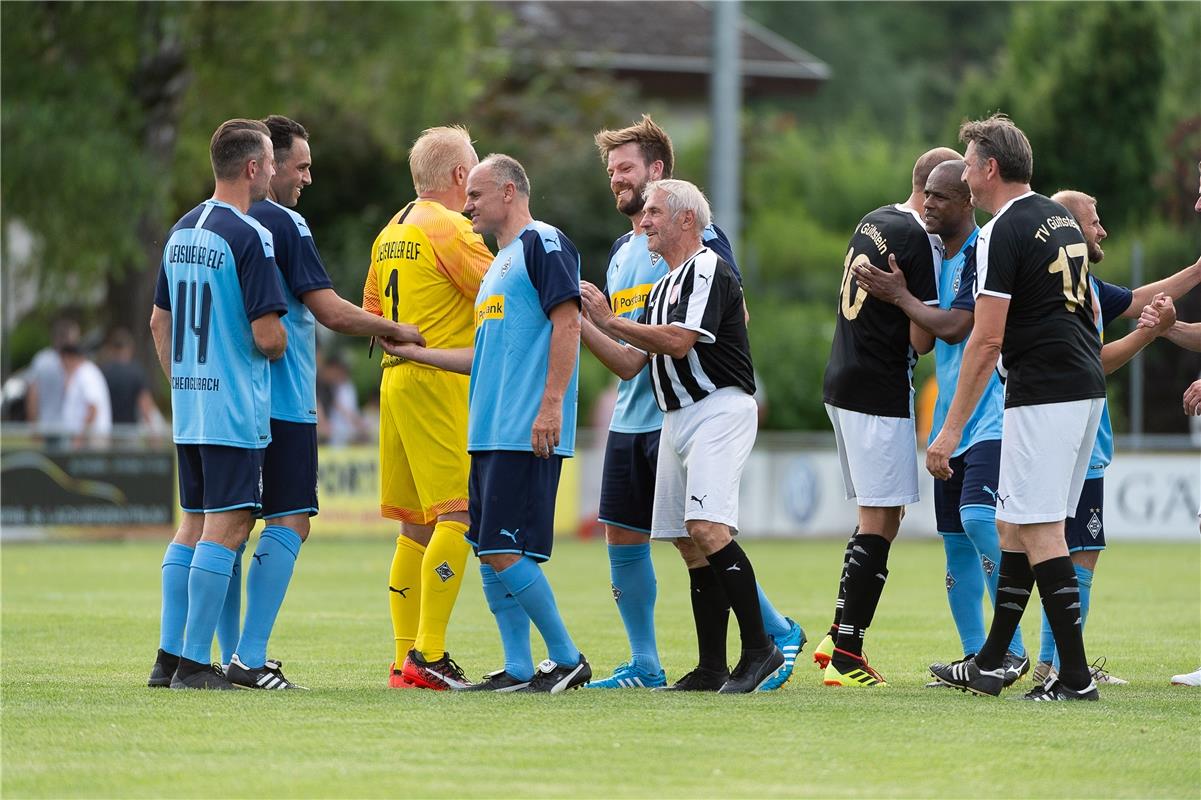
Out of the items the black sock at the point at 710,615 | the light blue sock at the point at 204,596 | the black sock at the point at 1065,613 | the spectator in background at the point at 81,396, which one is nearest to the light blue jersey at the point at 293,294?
the light blue sock at the point at 204,596

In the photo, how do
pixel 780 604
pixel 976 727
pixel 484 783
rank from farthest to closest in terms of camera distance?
pixel 780 604 < pixel 976 727 < pixel 484 783

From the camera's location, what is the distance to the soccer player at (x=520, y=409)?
26.3ft

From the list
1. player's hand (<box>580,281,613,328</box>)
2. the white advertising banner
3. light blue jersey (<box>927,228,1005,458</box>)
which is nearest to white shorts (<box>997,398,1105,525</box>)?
light blue jersey (<box>927,228,1005,458</box>)

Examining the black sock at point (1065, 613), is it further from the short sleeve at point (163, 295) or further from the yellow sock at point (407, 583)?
the short sleeve at point (163, 295)

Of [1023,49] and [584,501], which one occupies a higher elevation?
[1023,49]

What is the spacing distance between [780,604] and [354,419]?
1103 centimetres

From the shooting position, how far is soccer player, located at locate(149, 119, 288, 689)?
8133mm

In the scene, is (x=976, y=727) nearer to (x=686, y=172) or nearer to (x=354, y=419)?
(x=354, y=419)

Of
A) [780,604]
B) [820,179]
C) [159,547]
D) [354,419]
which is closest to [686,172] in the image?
[820,179]

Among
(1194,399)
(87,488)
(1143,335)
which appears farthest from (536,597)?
(87,488)

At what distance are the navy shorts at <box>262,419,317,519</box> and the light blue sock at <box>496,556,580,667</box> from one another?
3.69 ft

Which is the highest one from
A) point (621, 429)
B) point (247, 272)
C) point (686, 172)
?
point (686, 172)

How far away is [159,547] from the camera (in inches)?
790

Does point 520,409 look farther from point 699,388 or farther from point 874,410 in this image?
point 874,410
